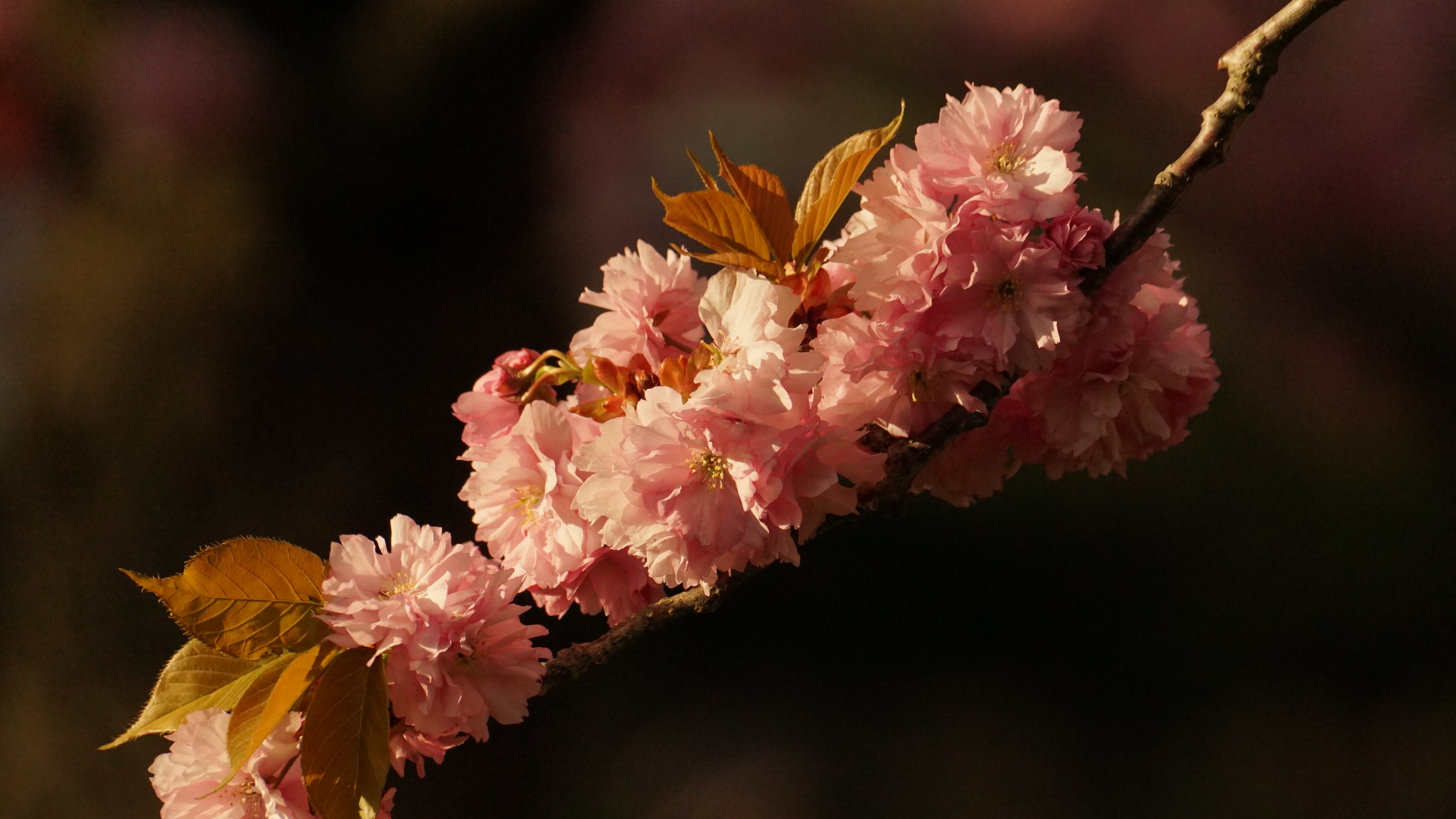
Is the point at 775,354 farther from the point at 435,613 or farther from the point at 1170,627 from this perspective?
the point at 1170,627

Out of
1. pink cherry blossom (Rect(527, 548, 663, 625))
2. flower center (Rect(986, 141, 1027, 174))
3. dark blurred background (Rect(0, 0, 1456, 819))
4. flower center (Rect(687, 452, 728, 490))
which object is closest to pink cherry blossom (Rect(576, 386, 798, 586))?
flower center (Rect(687, 452, 728, 490))

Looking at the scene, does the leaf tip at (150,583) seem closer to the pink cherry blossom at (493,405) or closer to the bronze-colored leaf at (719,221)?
the pink cherry blossom at (493,405)

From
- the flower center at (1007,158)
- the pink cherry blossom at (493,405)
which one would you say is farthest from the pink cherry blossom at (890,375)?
the pink cherry blossom at (493,405)

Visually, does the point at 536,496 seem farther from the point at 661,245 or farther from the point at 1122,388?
the point at 661,245

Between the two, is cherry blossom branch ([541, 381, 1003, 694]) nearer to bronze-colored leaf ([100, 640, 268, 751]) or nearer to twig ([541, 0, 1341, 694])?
twig ([541, 0, 1341, 694])

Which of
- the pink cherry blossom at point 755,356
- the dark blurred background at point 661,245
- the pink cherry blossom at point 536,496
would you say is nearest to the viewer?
the pink cherry blossom at point 755,356

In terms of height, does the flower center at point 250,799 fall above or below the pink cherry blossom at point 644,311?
below
